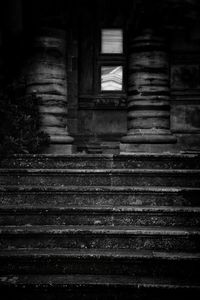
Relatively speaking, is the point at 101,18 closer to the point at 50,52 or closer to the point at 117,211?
the point at 50,52

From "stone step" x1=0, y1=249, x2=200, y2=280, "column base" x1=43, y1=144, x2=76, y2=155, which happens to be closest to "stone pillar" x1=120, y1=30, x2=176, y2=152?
"column base" x1=43, y1=144, x2=76, y2=155

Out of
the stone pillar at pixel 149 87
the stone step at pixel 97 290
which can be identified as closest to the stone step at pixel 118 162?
the stone pillar at pixel 149 87

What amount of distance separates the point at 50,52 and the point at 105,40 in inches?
65.1

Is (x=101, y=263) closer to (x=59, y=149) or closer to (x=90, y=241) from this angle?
(x=90, y=241)

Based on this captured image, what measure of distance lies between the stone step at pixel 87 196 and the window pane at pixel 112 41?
14.3 ft

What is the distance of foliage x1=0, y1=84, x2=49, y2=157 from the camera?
5.46m

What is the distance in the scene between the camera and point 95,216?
4.39 metres

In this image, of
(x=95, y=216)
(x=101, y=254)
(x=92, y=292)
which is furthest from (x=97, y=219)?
(x=92, y=292)

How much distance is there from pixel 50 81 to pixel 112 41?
2.01 m

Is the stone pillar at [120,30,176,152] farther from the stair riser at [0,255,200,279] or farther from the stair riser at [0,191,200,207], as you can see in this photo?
the stair riser at [0,255,200,279]

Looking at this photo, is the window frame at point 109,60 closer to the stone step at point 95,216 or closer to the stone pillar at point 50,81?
the stone pillar at point 50,81

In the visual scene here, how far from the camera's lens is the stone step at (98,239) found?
4.06 m

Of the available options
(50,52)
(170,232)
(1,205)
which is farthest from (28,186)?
(50,52)

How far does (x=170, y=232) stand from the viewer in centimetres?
404
